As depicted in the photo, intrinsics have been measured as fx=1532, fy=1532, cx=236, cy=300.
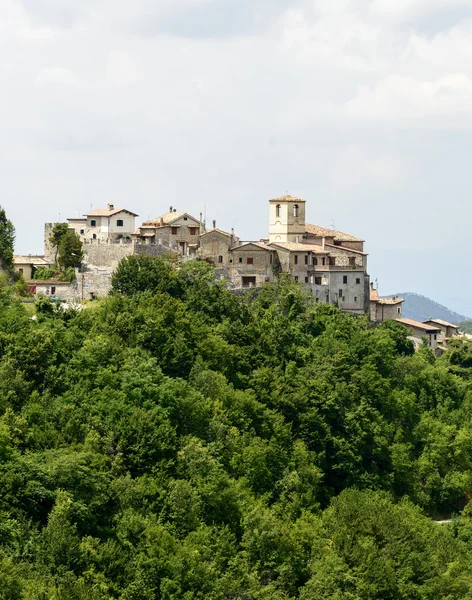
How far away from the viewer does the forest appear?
58938 mm

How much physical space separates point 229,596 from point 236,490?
26.6 feet

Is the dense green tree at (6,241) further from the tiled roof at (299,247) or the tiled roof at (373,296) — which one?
the tiled roof at (373,296)

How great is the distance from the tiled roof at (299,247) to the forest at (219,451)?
3.49 metres

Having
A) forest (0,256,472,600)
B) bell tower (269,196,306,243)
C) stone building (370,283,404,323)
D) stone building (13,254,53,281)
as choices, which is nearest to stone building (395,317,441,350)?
stone building (370,283,404,323)

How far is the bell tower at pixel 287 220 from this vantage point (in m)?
104

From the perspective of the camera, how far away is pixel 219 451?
7000 cm

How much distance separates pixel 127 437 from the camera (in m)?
66.2

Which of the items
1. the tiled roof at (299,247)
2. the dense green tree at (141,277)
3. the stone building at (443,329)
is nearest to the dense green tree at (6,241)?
the dense green tree at (141,277)

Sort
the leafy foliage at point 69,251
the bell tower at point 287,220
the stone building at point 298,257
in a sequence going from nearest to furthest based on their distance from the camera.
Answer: the leafy foliage at point 69,251 < the stone building at point 298,257 < the bell tower at point 287,220

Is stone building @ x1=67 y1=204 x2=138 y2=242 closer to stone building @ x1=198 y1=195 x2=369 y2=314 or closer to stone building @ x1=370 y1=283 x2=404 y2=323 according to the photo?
stone building @ x1=198 y1=195 x2=369 y2=314

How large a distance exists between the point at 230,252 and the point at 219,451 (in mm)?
29961

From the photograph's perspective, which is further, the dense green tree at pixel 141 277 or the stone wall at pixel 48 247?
the stone wall at pixel 48 247

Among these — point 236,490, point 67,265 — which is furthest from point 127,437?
point 67,265

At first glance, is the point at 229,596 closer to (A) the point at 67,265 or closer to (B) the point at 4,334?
(B) the point at 4,334
